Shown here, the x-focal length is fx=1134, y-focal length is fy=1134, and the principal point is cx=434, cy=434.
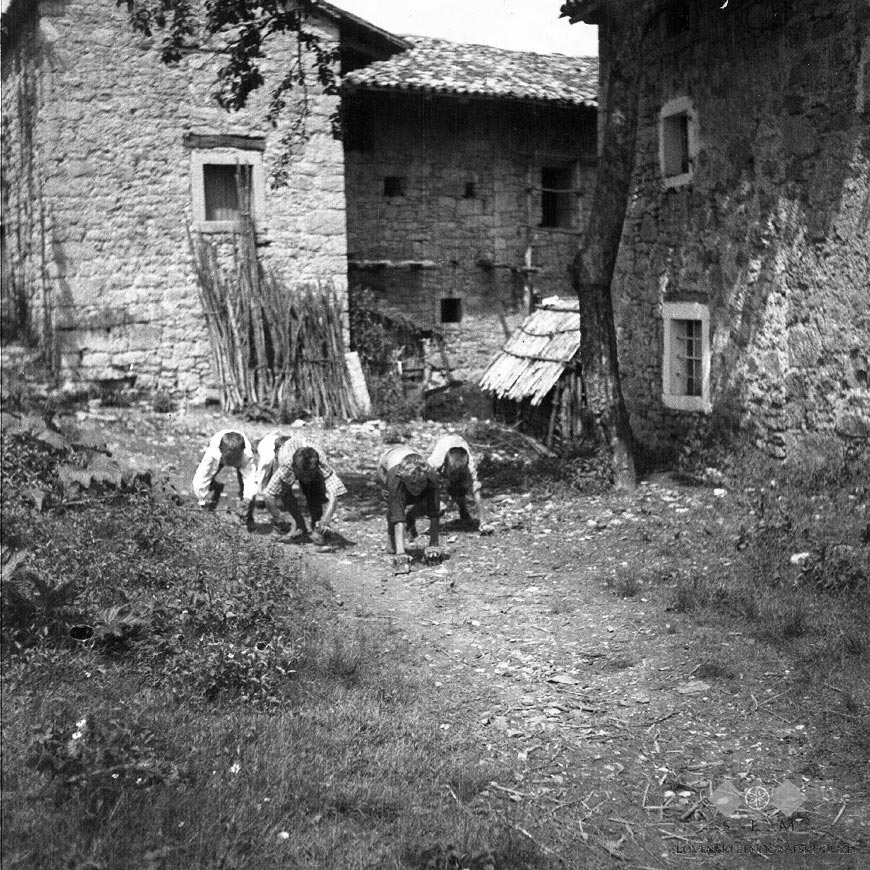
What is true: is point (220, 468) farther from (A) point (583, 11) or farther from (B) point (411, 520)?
(A) point (583, 11)

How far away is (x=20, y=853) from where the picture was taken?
13.1 ft

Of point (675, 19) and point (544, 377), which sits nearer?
point (675, 19)

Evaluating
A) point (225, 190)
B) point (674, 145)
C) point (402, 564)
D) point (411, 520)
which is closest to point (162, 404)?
point (225, 190)

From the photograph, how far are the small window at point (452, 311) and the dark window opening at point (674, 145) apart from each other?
7.42 m

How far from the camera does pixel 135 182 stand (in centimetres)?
1630

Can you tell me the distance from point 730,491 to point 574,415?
170 inches

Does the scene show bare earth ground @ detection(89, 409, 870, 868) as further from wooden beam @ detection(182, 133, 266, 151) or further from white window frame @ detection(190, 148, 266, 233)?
wooden beam @ detection(182, 133, 266, 151)

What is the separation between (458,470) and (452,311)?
35.0 feet

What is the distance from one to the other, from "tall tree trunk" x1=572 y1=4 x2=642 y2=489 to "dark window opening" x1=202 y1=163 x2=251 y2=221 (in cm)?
708

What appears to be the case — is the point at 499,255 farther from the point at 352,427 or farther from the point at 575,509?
the point at 575,509

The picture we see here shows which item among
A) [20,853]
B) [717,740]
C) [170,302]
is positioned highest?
[170,302]

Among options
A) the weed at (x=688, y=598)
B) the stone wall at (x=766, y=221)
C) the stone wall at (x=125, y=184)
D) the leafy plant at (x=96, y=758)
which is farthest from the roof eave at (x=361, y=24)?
the leafy plant at (x=96, y=758)

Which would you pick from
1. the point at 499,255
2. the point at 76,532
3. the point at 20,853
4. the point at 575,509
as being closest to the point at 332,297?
the point at 499,255

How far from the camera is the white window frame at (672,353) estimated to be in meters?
12.4
